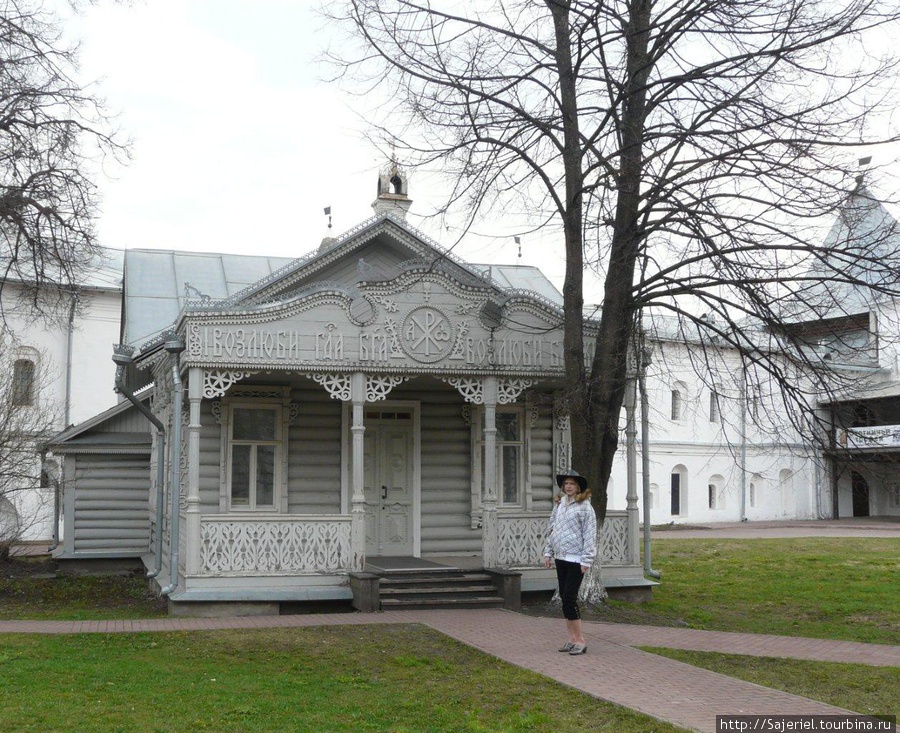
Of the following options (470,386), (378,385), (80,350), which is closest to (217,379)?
(378,385)

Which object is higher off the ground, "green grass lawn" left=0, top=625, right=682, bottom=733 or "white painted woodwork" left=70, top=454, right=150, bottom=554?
"white painted woodwork" left=70, top=454, right=150, bottom=554

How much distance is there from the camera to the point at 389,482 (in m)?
17.9

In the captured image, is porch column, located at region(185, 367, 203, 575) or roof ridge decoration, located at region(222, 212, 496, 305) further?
roof ridge decoration, located at region(222, 212, 496, 305)

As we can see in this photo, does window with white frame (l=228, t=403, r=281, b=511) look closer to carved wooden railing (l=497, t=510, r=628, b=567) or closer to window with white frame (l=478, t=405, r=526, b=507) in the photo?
window with white frame (l=478, t=405, r=526, b=507)

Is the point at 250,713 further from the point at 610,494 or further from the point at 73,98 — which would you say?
the point at 610,494

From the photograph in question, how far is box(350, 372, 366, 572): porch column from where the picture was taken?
48.9ft

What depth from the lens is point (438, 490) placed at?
18.1 m

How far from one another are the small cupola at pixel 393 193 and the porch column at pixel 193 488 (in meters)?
6.42

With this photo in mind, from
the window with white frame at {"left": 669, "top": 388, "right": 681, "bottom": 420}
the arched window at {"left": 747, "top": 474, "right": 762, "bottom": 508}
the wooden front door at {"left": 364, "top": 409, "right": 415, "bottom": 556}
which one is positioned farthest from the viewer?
the arched window at {"left": 747, "top": 474, "right": 762, "bottom": 508}

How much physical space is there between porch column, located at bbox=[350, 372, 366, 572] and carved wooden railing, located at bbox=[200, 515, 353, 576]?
9 cm

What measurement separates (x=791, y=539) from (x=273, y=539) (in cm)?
2128

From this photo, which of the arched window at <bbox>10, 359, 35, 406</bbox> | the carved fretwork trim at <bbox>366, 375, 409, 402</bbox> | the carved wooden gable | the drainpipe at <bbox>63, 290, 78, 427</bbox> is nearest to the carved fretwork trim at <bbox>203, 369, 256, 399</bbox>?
the carved wooden gable

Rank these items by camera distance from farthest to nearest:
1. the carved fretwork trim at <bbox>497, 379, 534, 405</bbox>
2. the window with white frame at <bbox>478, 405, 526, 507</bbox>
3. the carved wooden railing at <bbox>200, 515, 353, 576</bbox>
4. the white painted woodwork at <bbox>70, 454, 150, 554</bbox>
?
the white painted woodwork at <bbox>70, 454, 150, 554</bbox>
the window with white frame at <bbox>478, 405, 526, 507</bbox>
the carved fretwork trim at <bbox>497, 379, 534, 405</bbox>
the carved wooden railing at <bbox>200, 515, 353, 576</bbox>

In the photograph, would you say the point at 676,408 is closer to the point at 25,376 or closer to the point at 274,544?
the point at 25,376
